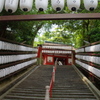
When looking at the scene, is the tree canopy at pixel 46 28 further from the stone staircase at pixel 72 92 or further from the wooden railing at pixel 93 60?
the stone staircase at pixel 72 92

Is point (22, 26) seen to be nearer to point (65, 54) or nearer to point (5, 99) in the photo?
point (5, 99)

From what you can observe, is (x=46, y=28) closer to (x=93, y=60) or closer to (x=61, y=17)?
(x=93, y=60)

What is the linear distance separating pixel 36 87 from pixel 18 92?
1001mm

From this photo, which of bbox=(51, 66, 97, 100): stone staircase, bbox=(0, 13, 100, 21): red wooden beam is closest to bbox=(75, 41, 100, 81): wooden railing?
bbox=(51, 66, 97, 100): stone staircase

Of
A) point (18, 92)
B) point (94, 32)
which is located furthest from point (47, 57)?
point (18, 92)

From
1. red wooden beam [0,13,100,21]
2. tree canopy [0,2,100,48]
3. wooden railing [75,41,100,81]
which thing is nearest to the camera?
red wooden beam [0,13,100,21]

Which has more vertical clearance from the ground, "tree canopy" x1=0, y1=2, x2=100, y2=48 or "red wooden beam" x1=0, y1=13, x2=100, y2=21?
"tree canopy" x1=0, y1=2, x2=100, y2=48

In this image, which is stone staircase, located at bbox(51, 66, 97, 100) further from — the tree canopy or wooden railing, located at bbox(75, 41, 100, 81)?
the tree canopy

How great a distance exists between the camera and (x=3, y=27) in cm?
838

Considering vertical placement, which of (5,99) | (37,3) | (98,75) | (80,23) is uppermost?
(80,23)

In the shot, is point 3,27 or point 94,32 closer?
point 3,27

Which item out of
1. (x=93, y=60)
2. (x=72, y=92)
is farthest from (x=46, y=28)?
(x=72, y=92)

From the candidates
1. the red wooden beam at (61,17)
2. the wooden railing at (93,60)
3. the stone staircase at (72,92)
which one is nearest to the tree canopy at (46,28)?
the wooden railing at (93,60)

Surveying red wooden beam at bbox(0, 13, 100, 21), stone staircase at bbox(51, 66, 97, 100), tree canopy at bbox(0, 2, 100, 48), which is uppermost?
tree canopy at bbox(0, 2, 100, 48)
